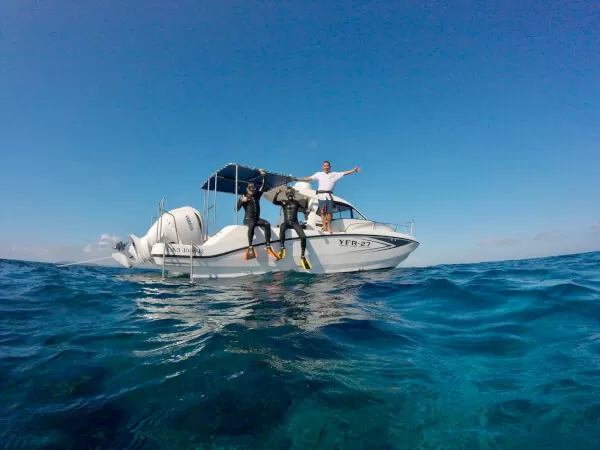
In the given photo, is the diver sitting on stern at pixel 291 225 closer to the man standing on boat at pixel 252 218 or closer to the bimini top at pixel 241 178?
the man standing on boat at pixel 252 218

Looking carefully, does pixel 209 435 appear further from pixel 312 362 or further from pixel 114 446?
pixel 312 362

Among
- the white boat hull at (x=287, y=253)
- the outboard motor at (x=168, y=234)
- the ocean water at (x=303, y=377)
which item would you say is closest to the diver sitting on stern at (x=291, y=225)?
the white boat hull at (x=287, y=253)

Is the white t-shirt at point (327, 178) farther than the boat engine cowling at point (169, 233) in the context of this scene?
Yes

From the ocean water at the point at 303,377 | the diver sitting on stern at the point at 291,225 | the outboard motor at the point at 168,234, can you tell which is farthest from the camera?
the diver sitting on stern at the point at 291,225

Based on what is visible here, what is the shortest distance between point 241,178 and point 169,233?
3659 mm

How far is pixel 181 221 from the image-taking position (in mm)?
9617

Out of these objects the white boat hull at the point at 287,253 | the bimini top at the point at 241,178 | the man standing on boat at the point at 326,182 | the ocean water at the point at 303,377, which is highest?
the bimini top at the point at 241,178

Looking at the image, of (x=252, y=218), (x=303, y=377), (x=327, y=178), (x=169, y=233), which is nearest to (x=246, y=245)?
(x=252, y=218)

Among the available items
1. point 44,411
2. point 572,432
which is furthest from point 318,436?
point 44,411

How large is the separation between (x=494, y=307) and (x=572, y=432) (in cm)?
340

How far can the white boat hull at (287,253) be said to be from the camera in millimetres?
9016

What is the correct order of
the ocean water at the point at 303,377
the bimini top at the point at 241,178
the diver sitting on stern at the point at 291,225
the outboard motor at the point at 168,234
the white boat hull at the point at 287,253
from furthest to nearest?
the bimini top at the point at 241,178, the diver sitting on stern at the point at 291,225, the outboard motor at the point at 168,234, the white boat hull at the point at 287,253, the ocean water at the point at 303,377

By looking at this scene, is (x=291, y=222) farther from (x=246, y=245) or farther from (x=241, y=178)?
(x=241, y=178)

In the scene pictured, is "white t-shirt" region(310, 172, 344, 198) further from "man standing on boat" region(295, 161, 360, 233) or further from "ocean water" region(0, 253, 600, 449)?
"ocean water" region(0, 253, 600, 449)
